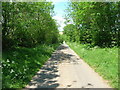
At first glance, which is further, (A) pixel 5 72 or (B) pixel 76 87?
(A) pixel 5 72

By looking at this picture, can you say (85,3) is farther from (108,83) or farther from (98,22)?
(108,83)

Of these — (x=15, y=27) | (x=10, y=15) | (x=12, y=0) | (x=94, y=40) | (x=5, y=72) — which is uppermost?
(x=12, y=0)

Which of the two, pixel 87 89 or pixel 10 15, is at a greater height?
pixel 10 15

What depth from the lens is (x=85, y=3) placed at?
16.7 m

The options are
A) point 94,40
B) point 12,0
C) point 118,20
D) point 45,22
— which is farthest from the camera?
point 45,22

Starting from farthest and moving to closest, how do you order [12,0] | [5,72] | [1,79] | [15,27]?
[15,27] < [12,0] < [5,72] < [1,79]

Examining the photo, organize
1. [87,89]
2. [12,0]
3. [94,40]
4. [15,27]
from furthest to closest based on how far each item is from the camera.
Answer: [94,40]
[15,27]
[12,0]
[87,89]

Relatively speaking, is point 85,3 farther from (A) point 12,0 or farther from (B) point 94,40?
(A) point 12,0

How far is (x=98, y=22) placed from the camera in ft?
56.3

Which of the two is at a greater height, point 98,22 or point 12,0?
point 12,0

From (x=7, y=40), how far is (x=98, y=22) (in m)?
Answer: 11.2

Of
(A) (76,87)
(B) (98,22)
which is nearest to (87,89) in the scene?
(A) (76,87)

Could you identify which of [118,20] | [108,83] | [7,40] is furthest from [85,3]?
[108,83]

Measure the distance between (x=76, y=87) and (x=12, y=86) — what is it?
2834 mm
